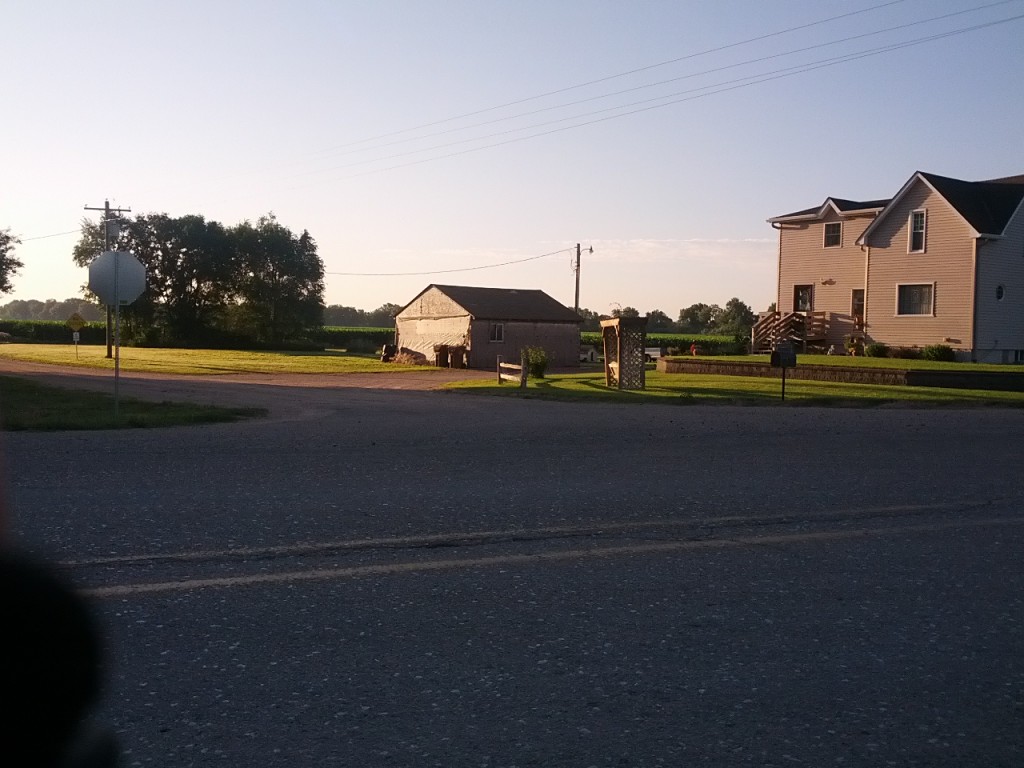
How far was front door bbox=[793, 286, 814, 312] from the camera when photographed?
45188 mm

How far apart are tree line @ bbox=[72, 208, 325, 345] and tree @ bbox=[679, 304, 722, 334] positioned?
56657 millimetres

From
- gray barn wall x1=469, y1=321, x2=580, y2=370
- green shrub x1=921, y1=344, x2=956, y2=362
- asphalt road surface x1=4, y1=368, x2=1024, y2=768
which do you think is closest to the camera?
asphalt road surface x1=4, y1=368, x2=1024, y2=768

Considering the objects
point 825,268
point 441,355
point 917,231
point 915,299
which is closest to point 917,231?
point 917,231

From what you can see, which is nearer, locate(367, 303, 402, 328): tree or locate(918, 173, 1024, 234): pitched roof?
locate(918, 173, 1024, 234): pitched roof

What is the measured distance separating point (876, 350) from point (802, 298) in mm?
6063

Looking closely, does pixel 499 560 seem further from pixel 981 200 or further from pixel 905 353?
pixel 981 200

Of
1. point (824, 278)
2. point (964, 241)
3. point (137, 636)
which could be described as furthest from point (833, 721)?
point (824, 278)

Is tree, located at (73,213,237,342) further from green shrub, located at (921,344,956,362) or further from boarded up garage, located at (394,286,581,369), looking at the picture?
green shrub, located at (921,344,956,362)

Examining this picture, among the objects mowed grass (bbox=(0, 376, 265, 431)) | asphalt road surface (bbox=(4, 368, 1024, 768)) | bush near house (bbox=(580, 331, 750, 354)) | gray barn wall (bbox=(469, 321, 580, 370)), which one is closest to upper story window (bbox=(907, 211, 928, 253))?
bush near house (bbox=(580, 331, 750, 354))

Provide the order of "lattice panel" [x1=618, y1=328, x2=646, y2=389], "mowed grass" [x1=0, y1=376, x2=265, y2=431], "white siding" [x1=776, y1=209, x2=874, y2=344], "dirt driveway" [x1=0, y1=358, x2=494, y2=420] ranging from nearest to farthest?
"mowed grass" [x1=0, y1=376, x2=265, y2=431] < "dirt driveway" [x1=0, y1=358, x2=494, y2=420] < "lattice panel" [x1=618, y1=328, x2=646, y2=389] < "white siding" [x1=776, y1=209, x2=874, y2=344]

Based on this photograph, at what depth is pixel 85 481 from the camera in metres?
10.8

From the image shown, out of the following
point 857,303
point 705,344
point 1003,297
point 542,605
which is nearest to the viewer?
point 542,605

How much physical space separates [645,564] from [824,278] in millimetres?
39001

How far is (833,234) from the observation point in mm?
44156
